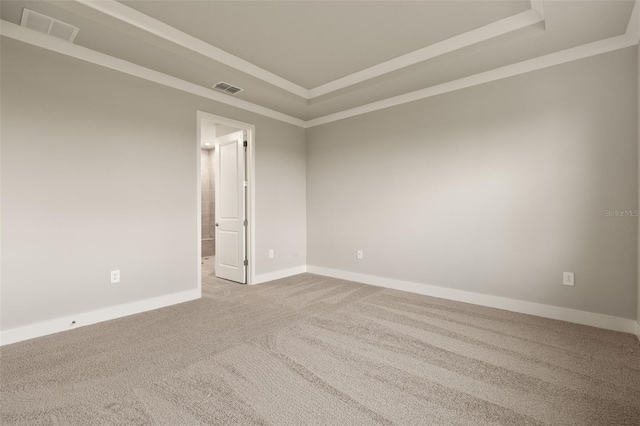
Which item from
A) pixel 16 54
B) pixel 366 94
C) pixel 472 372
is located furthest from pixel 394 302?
pixel 16 54

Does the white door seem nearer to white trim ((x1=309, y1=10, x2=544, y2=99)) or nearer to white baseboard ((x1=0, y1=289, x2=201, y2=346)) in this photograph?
white baseboard ((x1=0, y1=289, x2=201, y2=346))

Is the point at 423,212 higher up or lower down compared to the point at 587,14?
lower down

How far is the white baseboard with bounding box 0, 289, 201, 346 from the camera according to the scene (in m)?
2.50

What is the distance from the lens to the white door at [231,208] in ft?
14.5

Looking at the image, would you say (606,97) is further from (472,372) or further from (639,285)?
(472,372)

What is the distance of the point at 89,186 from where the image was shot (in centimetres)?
287

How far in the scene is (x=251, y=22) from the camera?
266 cm

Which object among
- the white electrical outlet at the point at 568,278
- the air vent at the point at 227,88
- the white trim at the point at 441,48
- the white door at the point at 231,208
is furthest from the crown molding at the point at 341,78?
the white electrical outlet at the point at 568,278

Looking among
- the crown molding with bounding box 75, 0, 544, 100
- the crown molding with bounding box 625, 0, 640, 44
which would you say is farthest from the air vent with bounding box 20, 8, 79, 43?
the crown molding with bounding box 625, 0, 640, 44

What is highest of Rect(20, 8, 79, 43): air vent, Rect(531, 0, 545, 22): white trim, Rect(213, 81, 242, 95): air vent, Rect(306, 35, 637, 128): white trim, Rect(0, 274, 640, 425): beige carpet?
Rect(531, 0, 545, 22): white trim

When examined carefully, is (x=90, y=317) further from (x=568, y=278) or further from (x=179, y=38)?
(x=568, y=278)

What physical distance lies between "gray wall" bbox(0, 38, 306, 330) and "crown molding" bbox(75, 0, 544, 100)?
0.71 metres

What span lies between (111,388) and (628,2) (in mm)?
4440

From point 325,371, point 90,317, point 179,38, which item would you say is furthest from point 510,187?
point 90,317
